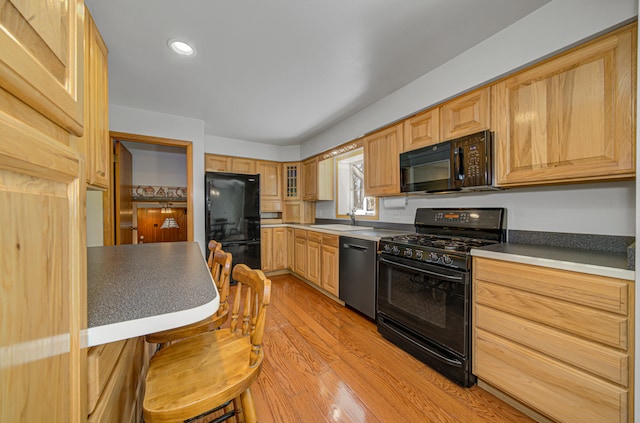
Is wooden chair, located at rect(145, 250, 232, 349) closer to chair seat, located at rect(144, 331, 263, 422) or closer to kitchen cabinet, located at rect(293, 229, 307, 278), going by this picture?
chair seat, located at rect(144, 331, 263, 422)

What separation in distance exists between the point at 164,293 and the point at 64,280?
0.38m

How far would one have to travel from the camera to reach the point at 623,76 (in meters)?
1.25

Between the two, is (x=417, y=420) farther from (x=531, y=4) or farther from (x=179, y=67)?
(x=179, y=67)

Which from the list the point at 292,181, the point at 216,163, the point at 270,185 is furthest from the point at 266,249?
the point at 216,163

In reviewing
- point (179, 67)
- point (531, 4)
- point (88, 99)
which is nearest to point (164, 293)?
point (88, 99)

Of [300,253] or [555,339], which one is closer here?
[555,339]

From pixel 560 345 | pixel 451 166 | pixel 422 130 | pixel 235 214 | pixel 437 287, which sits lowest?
pixel 560 345

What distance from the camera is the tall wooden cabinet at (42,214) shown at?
0.31m

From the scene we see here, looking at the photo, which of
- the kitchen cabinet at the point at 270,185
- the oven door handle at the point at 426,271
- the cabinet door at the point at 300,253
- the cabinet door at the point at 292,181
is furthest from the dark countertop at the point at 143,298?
the cabinet door at the point at 292,181

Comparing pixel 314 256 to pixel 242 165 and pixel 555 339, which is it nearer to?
pixel 242 165

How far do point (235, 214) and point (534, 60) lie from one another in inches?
136

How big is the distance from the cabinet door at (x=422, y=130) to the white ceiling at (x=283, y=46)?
0.37 m

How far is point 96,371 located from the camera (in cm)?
64

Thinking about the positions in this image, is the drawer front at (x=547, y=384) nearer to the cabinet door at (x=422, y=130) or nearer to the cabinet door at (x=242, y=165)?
the cabinet door at (x=422, y=130)
